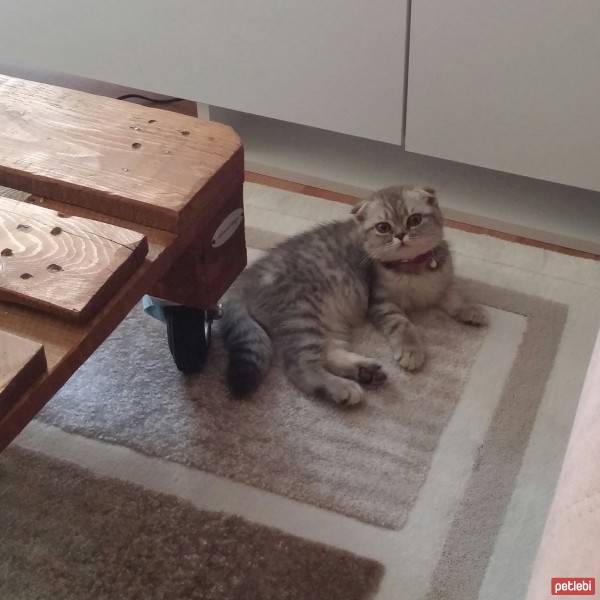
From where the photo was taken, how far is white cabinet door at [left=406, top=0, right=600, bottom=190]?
1.45 meters

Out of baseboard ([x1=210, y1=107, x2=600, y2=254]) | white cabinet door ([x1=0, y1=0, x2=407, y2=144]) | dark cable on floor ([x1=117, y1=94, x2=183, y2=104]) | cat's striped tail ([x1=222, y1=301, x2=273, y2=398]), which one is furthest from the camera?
Result: dark cable on floor ([x1=117, y1=94, x2=183, y2=104])

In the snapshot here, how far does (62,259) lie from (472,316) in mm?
862

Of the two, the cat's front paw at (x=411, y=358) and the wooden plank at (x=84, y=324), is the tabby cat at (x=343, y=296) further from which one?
the wooden plank at (x=84, y=324)

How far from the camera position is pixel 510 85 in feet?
5.06

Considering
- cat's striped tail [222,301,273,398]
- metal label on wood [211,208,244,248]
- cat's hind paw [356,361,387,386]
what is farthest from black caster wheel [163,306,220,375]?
cat's hind paw [356,361,387,386]

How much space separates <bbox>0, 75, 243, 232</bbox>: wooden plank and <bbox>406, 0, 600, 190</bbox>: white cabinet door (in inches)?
24.8

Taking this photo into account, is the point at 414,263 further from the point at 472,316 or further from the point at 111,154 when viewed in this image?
the point at 111,154

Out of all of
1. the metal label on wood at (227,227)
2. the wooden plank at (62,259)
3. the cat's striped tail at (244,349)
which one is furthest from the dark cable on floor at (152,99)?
the wooden plank at (62,259)

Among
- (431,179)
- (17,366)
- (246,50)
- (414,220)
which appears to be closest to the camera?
(17,366)

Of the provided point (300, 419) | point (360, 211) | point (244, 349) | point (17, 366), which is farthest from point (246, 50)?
point (17, 366)

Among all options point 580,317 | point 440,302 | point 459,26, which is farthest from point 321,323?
point 459,26

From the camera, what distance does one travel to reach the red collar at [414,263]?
59.9 inches

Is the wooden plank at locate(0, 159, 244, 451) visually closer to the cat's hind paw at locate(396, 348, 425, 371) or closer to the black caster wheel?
the black caster wheel

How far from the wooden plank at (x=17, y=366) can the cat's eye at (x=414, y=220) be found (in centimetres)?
84
